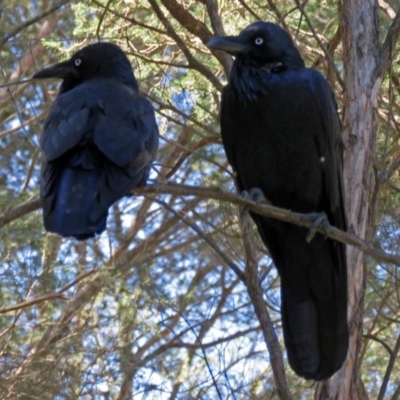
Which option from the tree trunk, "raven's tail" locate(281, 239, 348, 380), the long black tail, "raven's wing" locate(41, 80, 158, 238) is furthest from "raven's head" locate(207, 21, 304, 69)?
"raven's tail" locate(281, 239, 348, 380)

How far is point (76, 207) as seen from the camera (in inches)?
182

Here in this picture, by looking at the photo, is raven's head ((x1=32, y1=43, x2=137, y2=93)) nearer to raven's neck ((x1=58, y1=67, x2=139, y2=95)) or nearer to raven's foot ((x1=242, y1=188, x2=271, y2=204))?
raven's neck ((x1=58, y1=67, x2=139, y2=95))

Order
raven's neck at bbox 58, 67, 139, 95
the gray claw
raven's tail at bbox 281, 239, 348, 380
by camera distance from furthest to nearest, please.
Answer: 1. raven's neck at bbox 58, 67, 139, 95
2. raven's tail at bbox 281, 239, 348, 380
3. the gray claw

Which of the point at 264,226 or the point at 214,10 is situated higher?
the point at 214,10

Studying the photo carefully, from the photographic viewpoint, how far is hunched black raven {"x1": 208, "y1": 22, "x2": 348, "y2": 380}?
18.0 feet

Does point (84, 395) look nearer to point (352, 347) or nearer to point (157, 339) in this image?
point (157, 339)

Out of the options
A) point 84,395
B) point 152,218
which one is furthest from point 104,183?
point 152,218

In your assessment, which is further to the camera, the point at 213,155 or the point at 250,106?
the point at 213,155

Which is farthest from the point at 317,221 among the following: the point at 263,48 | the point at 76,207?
the point at 76,207

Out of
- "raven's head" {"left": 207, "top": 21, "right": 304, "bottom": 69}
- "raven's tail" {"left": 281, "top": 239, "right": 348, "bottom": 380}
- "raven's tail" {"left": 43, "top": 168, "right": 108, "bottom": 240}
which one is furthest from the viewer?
"raven's head" {"left": 207, "top": 21, "right": 304, "bottom": 69}

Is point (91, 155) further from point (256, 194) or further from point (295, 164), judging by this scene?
point (295, 164)

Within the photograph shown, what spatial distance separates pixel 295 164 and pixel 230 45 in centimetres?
81

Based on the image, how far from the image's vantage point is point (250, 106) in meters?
5.55

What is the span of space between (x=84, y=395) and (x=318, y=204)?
287 cm
